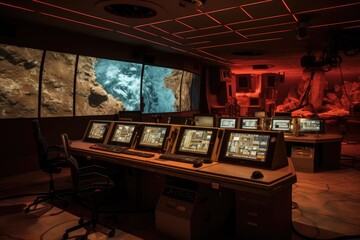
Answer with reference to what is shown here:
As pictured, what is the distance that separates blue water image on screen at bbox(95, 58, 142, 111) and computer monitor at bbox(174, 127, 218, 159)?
5.81 metres

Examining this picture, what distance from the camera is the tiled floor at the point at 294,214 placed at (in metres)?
3.10

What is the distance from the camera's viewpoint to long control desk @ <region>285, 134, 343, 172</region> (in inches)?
229

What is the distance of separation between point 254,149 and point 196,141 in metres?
0.70

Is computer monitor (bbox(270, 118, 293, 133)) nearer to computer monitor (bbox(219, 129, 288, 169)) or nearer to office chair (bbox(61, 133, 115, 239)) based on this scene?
computer monitor (bbox(219, 129, 288, 169))

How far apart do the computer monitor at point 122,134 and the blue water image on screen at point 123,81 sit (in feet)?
15.7

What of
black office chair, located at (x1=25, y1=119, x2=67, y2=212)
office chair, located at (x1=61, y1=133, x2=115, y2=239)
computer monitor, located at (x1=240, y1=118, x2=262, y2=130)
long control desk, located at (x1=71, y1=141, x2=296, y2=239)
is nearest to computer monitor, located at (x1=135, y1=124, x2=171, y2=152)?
long control desk, located at (x1=71, y1=141, x2=296, y2=239)

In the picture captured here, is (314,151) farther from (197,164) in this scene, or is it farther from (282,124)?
(197,164)

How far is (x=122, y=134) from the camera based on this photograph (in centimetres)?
398

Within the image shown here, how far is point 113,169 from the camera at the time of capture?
379 centimetres

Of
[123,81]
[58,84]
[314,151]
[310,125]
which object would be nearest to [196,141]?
[314,151]

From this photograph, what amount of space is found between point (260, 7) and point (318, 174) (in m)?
3.67

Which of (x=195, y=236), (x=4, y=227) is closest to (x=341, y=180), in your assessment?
(x=195, y=236)

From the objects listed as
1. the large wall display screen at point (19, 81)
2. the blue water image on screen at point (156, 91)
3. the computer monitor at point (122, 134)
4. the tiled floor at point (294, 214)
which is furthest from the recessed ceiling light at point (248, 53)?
the computer monitor at point (122, 134)

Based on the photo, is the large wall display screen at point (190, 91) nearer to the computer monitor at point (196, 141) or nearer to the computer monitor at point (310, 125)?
the computer monitor at point (310, 125)
